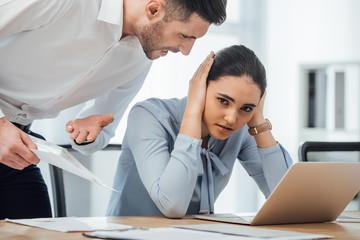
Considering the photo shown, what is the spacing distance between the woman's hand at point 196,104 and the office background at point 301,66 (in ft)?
7.00

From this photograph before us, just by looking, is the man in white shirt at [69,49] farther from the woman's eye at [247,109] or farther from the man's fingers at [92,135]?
the woman's eye at [247,109]

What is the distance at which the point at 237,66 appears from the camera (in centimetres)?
161

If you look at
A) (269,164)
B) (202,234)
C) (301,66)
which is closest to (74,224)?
(202,234)

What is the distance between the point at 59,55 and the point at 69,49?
35 mm

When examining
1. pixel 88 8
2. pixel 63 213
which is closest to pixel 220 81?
pixel 88 8

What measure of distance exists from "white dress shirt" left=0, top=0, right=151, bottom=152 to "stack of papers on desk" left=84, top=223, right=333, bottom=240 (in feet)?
2.18

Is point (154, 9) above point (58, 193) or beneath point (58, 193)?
above

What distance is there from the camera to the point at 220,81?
1598 mm

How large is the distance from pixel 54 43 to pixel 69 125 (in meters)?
0.24

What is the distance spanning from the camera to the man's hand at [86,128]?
1.44m

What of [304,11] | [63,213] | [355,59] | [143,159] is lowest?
[63,213]

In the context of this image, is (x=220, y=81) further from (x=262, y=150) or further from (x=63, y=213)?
(x=63, y=213)

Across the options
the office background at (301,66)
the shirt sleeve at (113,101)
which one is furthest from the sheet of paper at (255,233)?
the office background at (301,66)

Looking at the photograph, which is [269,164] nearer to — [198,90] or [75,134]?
[198,90]
